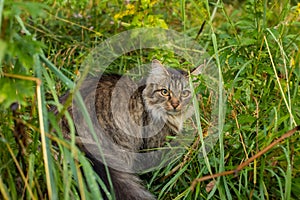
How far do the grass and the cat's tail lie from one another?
12 cm

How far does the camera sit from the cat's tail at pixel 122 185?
85.4 inches

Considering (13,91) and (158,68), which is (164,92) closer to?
(158,68)

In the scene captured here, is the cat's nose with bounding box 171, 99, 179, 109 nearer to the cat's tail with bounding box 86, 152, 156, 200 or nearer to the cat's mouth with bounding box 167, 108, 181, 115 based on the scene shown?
the cat's mouth with bounding box 167, 108, 181, 115

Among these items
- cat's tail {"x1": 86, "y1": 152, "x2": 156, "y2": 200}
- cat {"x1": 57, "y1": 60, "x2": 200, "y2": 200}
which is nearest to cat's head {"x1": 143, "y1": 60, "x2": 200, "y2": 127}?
cat {"x1": 57, "y1": 60, "x2": 200, "y2": 200}

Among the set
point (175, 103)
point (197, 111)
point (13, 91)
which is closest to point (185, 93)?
point (175, 103)

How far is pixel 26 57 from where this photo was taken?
142 cm

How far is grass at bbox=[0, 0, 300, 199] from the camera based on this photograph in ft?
5.16

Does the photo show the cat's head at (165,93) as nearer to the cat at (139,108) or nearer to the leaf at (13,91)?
the cat at (139,108)

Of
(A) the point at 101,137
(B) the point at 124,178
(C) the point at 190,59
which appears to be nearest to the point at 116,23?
(C) the point at 190,59

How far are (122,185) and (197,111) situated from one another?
18.2 inches

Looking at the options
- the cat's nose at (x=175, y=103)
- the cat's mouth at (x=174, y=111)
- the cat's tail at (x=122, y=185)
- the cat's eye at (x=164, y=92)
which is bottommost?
the cat's tail at (x=122, y=185)

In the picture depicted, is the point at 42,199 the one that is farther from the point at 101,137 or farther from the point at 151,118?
the point at 151,118

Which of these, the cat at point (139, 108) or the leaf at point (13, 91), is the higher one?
the leaf at point (13, 91)

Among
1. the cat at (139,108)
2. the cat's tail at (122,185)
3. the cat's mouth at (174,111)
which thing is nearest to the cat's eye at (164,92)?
the cat at (139,108)
